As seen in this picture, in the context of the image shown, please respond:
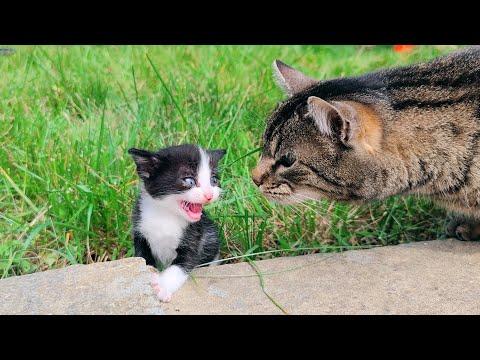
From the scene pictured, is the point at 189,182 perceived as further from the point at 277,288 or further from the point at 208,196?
the point at 277,288

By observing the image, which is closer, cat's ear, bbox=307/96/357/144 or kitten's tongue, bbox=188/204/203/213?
cat's ear, bbox=307/96/357/144

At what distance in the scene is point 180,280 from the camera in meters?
2.88

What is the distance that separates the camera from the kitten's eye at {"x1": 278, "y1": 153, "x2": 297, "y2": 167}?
3.08 meters

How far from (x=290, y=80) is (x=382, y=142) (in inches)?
26.0

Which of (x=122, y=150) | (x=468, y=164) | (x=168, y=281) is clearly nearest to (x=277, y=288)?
(x=168, y=281)

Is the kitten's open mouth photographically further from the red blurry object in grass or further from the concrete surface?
the red blurry object in grass

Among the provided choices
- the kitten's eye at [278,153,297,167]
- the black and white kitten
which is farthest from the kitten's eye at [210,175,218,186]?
the kitten's eye at [278,153,297,167]

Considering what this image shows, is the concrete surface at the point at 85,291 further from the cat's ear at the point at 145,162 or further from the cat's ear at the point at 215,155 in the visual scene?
the cat's ear at the point at 215,155

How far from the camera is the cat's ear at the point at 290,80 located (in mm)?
3375

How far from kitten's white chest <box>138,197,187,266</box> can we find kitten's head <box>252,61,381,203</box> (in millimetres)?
485

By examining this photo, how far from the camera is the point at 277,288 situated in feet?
9.52

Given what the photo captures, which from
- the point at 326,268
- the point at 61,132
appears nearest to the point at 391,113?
the point at 326,268

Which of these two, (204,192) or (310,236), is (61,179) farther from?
(310,236)

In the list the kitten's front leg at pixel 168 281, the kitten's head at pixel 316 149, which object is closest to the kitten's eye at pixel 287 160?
the kitten's head at pixel 316 149
